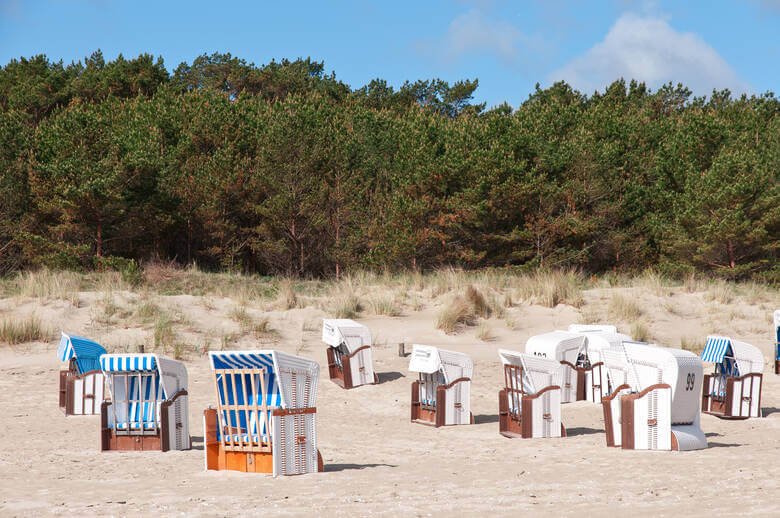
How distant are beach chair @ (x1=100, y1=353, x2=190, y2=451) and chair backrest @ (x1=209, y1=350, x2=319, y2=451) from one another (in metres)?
1.64

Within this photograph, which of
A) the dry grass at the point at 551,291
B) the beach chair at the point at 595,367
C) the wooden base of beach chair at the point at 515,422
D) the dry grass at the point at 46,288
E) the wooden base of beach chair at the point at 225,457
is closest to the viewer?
the wooden base of beach chair at the point at 225,457

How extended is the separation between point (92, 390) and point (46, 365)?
4379 millimetres

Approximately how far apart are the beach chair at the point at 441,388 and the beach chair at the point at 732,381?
11.8 ft

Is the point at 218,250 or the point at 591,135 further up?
the point at 591,135

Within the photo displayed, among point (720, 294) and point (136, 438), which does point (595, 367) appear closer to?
point (136, 438)

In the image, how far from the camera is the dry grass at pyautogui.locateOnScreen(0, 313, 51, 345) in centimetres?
1645

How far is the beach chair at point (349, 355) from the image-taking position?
13648mm

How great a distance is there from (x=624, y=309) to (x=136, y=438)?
48.2ft

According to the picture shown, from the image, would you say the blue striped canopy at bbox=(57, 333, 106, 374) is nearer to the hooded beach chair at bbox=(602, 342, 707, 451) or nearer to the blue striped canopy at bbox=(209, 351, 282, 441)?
the blue striped canopy at bbox=(209, 351, 282, 441)

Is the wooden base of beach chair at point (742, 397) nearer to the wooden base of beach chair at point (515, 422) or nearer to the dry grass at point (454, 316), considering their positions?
the wooden base of beach chair at point (515, 422)

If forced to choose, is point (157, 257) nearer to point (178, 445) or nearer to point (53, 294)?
point (53, 294)

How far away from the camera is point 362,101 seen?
4391 centimetres

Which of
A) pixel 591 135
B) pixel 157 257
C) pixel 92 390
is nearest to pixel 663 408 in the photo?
pixel 92 390

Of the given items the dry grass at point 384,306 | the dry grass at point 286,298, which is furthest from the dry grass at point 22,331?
the dry grass at point 384,306
